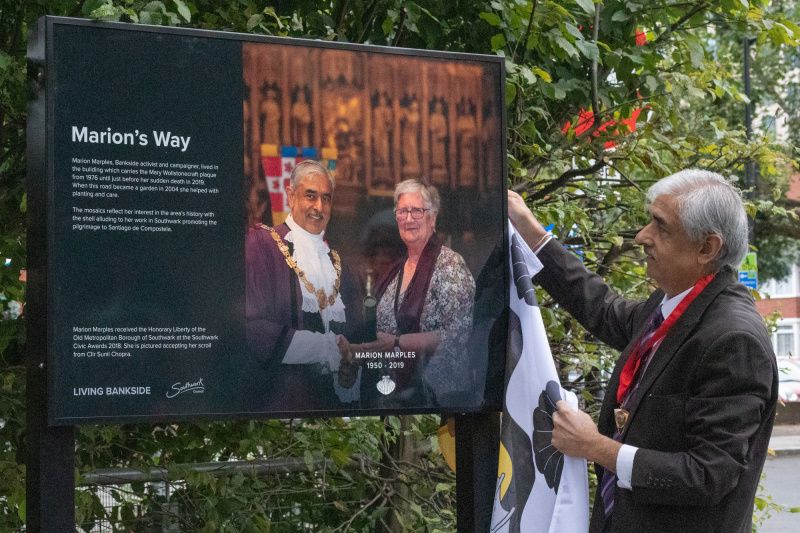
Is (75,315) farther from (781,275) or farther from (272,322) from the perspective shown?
(781,275)

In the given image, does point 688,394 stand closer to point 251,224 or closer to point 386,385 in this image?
point 386,385

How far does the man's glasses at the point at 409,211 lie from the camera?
10.3 feet

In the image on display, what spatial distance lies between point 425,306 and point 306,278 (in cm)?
38

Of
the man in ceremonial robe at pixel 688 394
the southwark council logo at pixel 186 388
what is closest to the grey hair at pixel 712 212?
the man in ceremonial robe at pixel 688 394

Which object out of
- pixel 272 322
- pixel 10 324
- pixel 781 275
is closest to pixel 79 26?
pixel 272 322

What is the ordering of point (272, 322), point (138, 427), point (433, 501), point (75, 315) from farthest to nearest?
1. point (433, 501)
2. point (138, 427)
3. point (272, 322)
4. point (75, 315)

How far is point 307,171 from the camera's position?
302cm

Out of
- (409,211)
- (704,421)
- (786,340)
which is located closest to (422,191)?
(409,211)

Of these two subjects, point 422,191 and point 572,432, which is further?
point 422,191

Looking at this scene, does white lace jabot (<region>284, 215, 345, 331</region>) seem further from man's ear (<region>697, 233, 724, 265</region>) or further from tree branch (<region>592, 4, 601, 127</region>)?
tree branch (<region>592, 4, 601, 127</region>)

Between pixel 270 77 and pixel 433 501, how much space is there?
2491 mm

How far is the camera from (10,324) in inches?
162

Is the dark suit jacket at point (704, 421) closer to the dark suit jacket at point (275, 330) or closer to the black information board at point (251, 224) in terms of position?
the black information board at point (251, 224)

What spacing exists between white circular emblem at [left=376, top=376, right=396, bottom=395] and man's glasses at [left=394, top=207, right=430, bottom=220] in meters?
0.48
